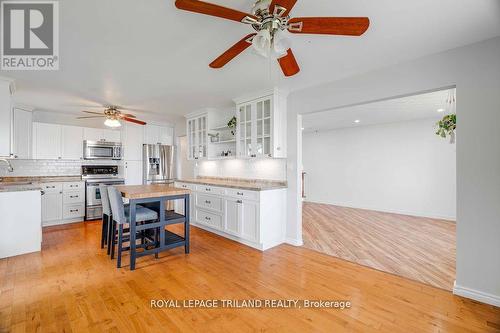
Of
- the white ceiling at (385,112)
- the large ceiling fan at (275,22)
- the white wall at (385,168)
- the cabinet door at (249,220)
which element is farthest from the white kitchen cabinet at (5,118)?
the white wall at (385,168)

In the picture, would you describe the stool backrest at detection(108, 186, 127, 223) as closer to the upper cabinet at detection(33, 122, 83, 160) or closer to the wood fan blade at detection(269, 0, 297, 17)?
the wood fan blade at detection(269, 0, 297, 17)

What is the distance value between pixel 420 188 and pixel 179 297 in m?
6.08

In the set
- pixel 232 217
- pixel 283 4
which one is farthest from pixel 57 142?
pixel 283 4

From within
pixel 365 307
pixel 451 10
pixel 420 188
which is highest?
pixel 451 10

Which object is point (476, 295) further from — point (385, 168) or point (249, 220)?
point (385, 168)

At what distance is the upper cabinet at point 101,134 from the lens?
18.3ft

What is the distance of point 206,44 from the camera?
→ 2395 mm

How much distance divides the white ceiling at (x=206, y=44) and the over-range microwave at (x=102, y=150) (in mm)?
1744

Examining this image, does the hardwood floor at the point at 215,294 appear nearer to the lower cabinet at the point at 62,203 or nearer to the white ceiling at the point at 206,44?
the lower cabinet at the point at 62,203

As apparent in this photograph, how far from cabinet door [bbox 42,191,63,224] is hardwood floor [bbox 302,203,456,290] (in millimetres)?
5103

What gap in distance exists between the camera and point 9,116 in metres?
3.35

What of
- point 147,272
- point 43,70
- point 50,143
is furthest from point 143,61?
point 50,143

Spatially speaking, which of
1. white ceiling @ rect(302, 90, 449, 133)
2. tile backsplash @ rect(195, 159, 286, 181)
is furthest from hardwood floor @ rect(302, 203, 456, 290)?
white ceiling @ rect(302, 90, 449, 133)

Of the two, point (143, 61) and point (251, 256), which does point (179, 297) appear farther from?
point (143, 61)
